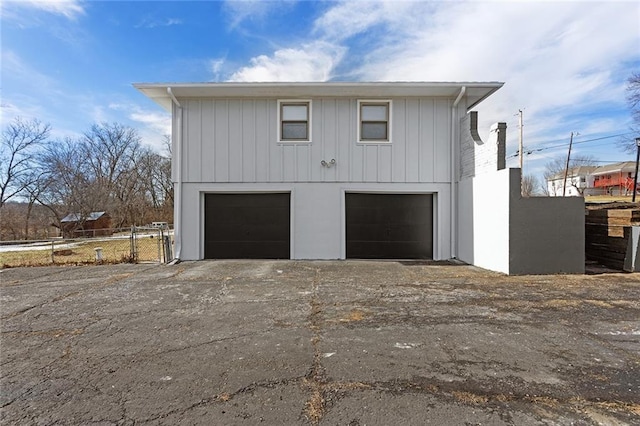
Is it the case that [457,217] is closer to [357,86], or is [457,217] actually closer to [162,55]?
[357,86]

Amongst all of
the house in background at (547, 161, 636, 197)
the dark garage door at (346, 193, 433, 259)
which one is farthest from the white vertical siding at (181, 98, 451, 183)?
the house in background at (547, 161, 636, 197)

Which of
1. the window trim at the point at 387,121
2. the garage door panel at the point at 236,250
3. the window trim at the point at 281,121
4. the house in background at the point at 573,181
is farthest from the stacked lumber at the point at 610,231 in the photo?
the house in background at the point at 573,181

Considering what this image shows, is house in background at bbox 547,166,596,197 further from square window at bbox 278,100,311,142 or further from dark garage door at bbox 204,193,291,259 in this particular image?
→ dark garage door at bbox 204,193,291,259

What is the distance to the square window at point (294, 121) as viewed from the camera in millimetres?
8594

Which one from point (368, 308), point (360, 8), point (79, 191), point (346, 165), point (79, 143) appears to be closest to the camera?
point (368, 308)

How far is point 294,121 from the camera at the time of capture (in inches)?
339

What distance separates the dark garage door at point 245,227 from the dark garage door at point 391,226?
77.1 inches

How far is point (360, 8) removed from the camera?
25.4 ft

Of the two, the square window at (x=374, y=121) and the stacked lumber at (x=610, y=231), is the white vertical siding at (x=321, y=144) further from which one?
the stacked lumber at (x=610, y=231)

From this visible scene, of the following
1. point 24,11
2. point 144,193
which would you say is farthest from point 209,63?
point 144,193

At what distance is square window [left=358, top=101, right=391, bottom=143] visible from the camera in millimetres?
8609

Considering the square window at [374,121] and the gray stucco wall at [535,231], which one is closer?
the gray stucco wall at [535,231]

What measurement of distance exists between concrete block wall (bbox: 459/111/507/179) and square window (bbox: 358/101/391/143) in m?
2.01

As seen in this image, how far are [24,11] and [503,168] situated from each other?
1084cm
